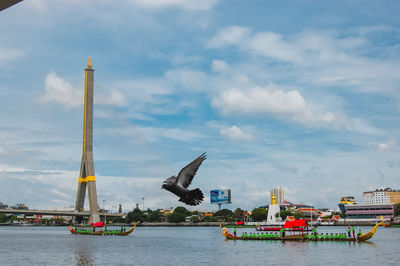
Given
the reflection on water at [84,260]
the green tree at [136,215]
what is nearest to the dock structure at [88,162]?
the reflection on water at [84,260]

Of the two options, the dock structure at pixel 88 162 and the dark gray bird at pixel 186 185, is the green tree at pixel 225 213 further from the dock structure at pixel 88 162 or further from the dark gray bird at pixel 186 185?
the dark gray bird at pixel 186 185

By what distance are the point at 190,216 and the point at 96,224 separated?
10270cm

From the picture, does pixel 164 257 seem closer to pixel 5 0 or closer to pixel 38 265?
pixel 38 265

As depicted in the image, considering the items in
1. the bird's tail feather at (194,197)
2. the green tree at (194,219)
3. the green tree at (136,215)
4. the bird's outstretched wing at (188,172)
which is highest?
the bird's outstretched wing at (188,172)

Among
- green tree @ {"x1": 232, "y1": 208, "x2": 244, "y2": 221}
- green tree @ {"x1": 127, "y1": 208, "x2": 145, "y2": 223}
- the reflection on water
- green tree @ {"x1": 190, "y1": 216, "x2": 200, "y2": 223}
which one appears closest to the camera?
the reflection on water

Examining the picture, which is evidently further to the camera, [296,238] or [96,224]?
[96,224]

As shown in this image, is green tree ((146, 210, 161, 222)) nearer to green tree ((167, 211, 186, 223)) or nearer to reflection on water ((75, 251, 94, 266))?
green tree ((167, 211, 186, 223))

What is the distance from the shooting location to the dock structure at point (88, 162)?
83.9 metres

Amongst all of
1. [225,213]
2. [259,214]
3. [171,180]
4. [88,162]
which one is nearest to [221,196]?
[225,213]

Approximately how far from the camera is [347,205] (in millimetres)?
158875

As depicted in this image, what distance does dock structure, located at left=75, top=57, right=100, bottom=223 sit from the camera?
8394cm

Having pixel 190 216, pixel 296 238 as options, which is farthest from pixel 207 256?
pixel 190 216

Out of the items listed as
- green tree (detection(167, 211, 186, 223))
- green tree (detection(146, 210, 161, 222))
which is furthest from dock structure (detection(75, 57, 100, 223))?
green tree (detection(146, 210, 161, 222))

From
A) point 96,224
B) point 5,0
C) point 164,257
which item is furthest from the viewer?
point 96,224
